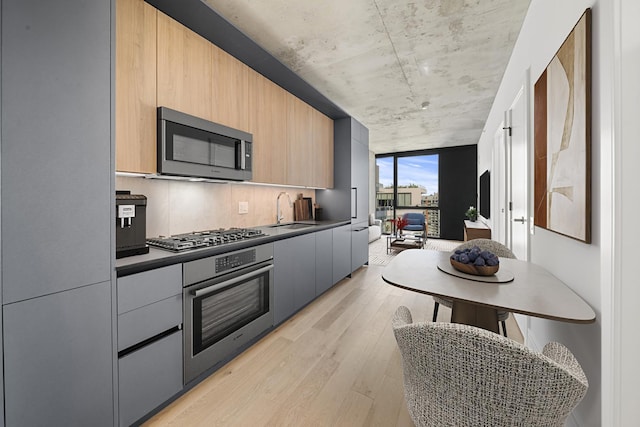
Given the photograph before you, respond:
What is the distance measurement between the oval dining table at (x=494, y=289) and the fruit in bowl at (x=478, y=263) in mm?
42

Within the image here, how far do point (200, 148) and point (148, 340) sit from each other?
1.30 m

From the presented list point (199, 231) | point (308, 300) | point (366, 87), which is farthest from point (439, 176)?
point (199, 231)

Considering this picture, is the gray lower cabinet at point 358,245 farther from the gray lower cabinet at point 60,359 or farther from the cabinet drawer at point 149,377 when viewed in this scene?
the gray lower cabinet at point 60,359

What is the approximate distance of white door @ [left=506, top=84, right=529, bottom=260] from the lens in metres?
2.17

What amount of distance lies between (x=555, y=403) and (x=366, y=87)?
146 inches

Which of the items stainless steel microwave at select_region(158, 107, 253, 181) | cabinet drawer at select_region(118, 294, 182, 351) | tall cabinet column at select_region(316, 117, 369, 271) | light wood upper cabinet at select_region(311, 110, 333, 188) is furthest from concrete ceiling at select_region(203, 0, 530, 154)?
cabinet drawer at select_region(118, 294, 182, 351)

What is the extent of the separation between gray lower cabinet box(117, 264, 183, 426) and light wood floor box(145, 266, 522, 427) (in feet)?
0.61

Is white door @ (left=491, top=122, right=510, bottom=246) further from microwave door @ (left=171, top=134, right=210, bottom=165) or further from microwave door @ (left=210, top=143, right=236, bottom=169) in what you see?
microwave door @ (left=171, top=134, right=210, bottom=165)

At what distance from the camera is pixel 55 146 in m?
1.08

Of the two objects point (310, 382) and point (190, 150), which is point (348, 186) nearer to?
point (190, 150)

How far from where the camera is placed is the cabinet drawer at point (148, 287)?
4.23 feet

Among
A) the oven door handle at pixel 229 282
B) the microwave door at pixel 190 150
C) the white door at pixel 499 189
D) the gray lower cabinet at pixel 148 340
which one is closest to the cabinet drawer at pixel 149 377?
the gray lower cabinet at pixel 148 340

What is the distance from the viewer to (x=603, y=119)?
0.97m

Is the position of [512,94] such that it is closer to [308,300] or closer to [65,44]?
[308,300]
